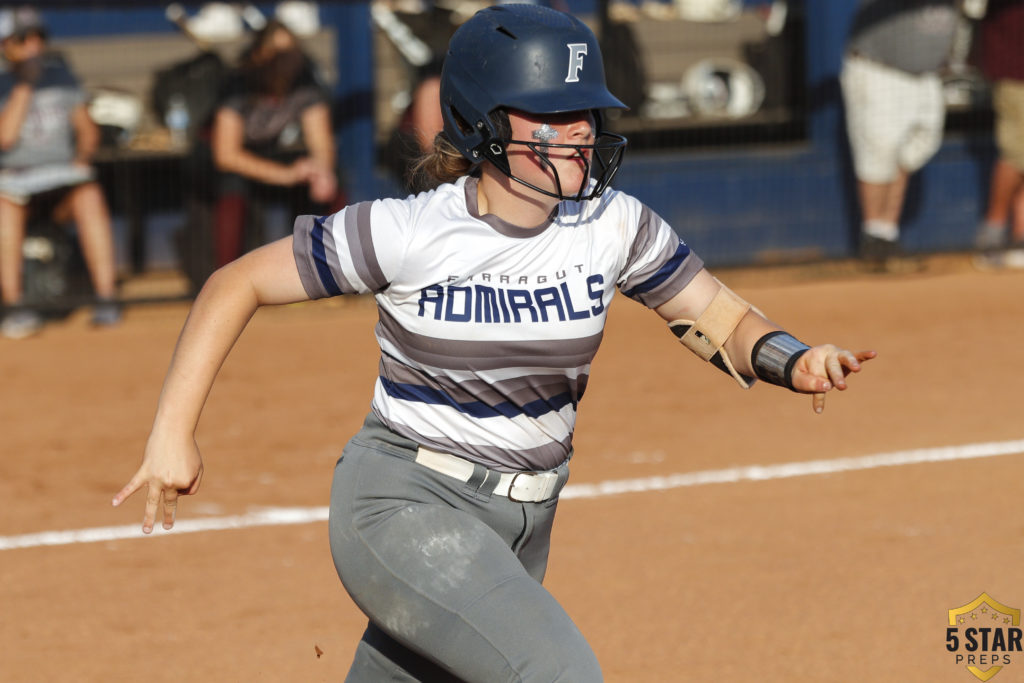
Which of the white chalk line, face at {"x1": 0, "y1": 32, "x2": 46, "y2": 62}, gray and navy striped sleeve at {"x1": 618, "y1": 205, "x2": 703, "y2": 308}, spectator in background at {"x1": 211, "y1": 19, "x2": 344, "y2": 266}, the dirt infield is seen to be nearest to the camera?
gray and navy striped sleeve at {"x1": 618, "y1": 205, "x2": 703, "y2": 308}

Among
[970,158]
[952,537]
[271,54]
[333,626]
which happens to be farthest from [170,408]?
[970,158]

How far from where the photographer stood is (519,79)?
3.26 m

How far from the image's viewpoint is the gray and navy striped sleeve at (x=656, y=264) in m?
3.47

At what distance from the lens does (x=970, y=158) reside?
13555 mm

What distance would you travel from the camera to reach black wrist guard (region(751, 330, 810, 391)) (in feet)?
11.1

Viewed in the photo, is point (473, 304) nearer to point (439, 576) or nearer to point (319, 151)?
point (439, 576)

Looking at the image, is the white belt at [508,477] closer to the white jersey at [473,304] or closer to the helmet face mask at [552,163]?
the white jersey at [473,304]

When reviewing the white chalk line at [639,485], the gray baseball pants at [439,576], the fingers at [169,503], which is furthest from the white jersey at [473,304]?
the white chalk line at [639,485]

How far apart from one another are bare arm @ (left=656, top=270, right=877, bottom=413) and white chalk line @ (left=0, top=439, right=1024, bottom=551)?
3.31 m

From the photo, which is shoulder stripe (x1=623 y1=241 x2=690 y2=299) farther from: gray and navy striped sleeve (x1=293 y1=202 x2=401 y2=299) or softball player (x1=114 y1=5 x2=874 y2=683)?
gray and navy striped sleeve (x1=293 y1=202 x2=401 y2=299)

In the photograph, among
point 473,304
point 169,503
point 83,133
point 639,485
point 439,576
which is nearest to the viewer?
point 439,576

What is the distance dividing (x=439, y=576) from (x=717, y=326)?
1.01 meters

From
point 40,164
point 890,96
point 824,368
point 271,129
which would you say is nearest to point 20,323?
point 40,164

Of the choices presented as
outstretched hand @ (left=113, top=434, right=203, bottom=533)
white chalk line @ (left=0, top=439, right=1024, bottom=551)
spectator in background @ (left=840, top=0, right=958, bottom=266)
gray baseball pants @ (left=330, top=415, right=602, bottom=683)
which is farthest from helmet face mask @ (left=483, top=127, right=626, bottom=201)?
spectator in background @ (left=840, top=0, right=958, bottom=266)
